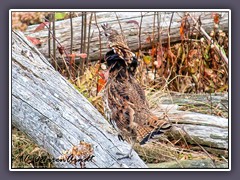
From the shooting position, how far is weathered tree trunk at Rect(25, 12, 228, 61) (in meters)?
3.29

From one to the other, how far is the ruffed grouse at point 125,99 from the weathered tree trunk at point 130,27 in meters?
0.05

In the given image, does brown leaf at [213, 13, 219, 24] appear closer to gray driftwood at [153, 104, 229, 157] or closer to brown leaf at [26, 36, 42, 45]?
gray driftwood at [153, 104, 229, 157]

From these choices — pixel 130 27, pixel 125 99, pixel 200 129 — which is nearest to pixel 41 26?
pixel 130 27

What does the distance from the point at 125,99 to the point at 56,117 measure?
0.41 m

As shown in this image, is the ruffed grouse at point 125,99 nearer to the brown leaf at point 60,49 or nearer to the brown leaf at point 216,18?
the brown leaf at point 60,49

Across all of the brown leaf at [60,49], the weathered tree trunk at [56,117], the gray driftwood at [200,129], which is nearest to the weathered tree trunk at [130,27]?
the brown leaf at [60,49]

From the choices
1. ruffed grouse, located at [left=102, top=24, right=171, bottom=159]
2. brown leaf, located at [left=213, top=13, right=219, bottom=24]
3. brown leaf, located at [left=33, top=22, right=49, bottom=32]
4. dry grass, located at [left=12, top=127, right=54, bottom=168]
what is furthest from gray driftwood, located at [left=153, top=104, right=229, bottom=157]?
brown leaf, located at [left=33, top=22, right=49, bottom=32]

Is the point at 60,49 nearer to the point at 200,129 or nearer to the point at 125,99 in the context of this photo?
the point at 125,99

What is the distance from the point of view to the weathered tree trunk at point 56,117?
321 centimetres

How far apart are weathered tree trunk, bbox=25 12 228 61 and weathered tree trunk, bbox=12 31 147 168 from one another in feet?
0.52

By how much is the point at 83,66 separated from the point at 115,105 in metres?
0.31

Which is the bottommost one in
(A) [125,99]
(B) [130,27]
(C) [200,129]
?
(C) [200,129]

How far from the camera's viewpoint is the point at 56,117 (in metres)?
3.22
